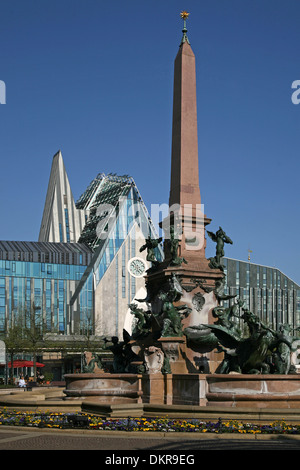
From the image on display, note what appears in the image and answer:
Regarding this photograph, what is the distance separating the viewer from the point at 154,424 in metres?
18.2

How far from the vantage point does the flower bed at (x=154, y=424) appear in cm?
1753

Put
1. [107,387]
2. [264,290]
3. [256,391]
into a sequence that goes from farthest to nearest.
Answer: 1. [264,290]
2. [107,387]
3. [256,391]

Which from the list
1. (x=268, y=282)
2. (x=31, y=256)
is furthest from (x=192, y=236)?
(x=268, y=282)

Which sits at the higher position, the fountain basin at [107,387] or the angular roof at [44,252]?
the angular roof at [44,252]

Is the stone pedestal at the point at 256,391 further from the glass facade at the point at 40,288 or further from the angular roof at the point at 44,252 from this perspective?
the angular roof at the point at 44,252

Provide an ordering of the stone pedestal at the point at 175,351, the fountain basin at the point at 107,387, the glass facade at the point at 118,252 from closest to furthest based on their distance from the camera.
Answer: the fountain basin at the point at 107,387 → the stone pedestal at the point at 175,351 → the glass facade at the point at 118,252

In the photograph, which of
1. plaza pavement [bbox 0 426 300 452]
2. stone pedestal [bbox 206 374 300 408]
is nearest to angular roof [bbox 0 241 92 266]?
stone pedestal [bbox 206 374 300 408]

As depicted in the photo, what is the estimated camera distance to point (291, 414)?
19344mm

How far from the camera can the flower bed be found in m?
17.5

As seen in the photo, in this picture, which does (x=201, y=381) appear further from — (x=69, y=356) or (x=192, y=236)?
(x=69, y=356)

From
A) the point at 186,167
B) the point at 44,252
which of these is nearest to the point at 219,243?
the point at 186,167

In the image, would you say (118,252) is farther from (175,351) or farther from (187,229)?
(175,351)

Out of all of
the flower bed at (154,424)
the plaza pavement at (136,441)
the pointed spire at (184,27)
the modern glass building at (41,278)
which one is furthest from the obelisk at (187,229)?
the modern glass building at (41,278)
